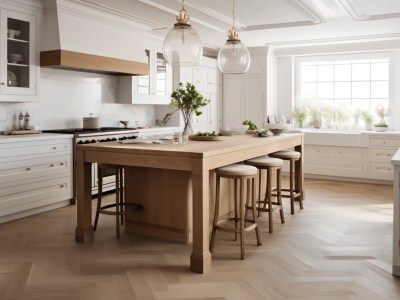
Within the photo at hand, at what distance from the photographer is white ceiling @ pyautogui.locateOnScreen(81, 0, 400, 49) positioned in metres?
5.26

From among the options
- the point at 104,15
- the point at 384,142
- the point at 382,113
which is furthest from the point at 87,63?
the point at 382,113

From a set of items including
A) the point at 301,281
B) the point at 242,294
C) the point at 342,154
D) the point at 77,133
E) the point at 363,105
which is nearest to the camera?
the point at 242,294

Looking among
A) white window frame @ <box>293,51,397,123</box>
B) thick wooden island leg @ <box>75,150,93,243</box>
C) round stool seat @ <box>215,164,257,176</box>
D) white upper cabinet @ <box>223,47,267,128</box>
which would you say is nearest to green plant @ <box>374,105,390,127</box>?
white window frame @ <box>293,51,397,123</box>

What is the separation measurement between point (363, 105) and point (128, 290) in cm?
648

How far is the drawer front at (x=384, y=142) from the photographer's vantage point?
7031 mm

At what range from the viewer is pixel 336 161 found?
7.60 meters

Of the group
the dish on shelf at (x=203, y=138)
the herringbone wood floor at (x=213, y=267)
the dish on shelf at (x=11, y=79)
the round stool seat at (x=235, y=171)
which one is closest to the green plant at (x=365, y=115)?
the herringbone wood floor at (x=213, y=267)

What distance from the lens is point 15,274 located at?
320 cm

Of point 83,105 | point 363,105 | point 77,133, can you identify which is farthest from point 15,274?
point 363,105

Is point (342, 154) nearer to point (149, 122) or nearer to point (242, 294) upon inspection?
point (149, 122)

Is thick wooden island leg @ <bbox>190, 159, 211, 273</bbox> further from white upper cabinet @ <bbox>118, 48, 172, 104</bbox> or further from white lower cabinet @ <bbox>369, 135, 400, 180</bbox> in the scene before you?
→ white lower cabinet @ <bbox>369, 135, 400, 180</bbox>

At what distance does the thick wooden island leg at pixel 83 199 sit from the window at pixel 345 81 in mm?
5685

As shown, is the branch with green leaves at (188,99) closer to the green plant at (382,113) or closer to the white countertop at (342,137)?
the white countertop at (342,137)

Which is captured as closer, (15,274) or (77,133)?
(15,274)
